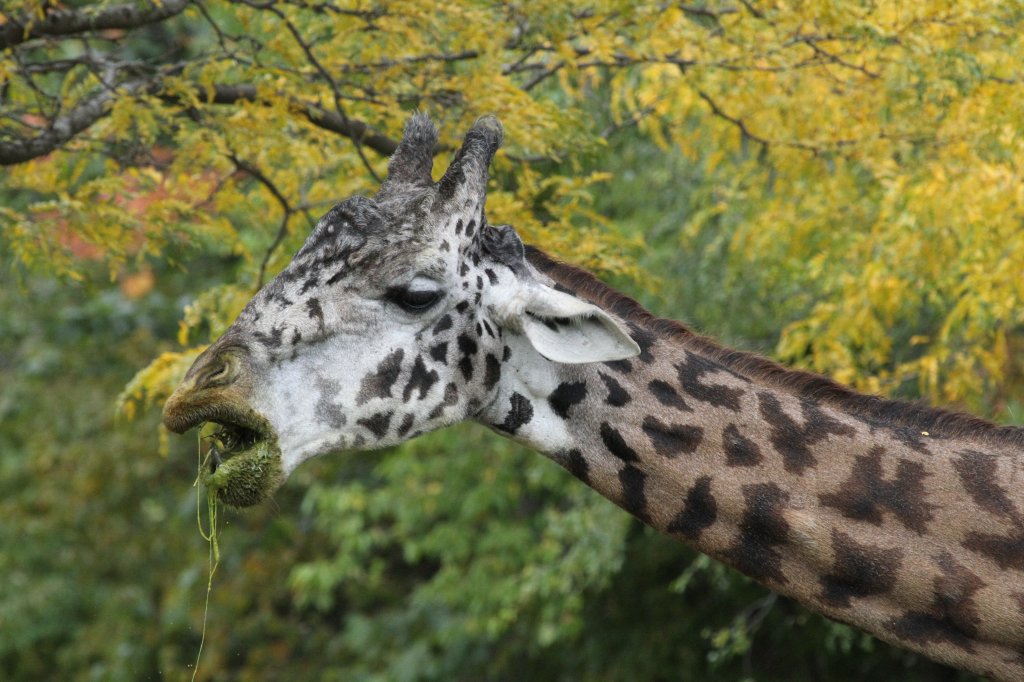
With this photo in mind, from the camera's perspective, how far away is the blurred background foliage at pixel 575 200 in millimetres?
6438

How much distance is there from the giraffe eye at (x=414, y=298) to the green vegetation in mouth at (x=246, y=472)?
598 mm

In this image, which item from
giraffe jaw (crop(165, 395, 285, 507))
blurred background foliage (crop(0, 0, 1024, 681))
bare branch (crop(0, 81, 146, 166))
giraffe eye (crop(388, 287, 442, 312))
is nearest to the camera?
giraffe jaw (crop(165, 395, 285, 507))

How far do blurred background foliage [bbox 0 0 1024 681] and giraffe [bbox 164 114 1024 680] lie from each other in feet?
1.98

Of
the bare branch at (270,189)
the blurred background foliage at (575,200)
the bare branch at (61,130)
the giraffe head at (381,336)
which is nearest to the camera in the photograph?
the giraffe head at (381,336)

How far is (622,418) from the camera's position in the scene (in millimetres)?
4312

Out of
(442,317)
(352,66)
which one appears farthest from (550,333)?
(352,66)

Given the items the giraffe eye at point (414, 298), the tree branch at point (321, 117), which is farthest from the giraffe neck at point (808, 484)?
the tree branch at point (321, 117)

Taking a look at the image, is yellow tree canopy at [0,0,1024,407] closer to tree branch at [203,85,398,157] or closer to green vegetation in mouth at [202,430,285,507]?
tree branch at [203,85,398,157]

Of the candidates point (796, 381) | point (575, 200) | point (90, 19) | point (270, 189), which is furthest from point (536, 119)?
point (796, 381)

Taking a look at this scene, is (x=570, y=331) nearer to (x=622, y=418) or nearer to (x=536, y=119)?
(x=622, y=418)

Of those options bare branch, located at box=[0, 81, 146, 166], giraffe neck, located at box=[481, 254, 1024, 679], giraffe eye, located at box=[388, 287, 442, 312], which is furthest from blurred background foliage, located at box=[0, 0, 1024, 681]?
giraffe eye, located at box=[388, 287, 442, 312]

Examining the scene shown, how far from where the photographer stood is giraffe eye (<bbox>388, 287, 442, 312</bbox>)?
13.9ft

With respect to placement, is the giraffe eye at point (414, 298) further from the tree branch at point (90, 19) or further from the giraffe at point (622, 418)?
the tree branch at point (90, 19)

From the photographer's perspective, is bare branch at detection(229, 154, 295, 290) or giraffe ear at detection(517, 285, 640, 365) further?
bare branch at detection(229, 154, 295, 290)
